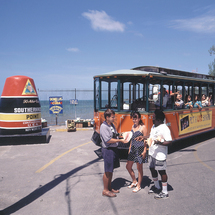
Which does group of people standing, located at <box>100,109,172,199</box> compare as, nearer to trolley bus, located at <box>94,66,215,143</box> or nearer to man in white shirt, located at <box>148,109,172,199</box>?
man in white shirt, located at <box>148,109,172,199</box>

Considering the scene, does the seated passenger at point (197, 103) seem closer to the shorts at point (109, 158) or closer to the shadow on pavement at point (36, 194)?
the shadow on pavement at point (36, 194)

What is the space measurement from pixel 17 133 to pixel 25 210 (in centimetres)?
596

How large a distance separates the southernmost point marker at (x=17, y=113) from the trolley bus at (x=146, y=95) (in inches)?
128

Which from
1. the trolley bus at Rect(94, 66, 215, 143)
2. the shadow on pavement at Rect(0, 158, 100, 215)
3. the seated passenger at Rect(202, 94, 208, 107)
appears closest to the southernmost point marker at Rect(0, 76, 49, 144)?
the trolley bus at Rect(94, 66, 215, 143)

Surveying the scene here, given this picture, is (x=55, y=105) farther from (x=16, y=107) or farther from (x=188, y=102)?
(x=188, y=102)

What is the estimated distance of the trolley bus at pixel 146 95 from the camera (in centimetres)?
660

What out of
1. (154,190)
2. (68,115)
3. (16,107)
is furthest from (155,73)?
(68,115)

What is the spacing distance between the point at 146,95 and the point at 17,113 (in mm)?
5735

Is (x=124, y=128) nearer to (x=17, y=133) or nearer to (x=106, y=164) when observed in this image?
(x=106, y=164)

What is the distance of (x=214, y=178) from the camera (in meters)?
5.11

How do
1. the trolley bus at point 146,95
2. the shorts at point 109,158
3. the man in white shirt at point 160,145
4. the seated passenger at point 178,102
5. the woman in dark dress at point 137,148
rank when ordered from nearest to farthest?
the man in white shirt at point 160,145 < the shorts at point 109,158 < the woman in dark dress at point 137,148 < the trolley bus at point 146,95 < the seated passenger at point 178,102

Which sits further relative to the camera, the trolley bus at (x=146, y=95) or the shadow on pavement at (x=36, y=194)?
the trolley bus at (x=146, y=95)

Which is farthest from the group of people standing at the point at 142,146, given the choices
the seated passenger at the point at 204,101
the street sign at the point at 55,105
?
the street sign at the point at 55,105

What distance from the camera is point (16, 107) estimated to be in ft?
29.3
